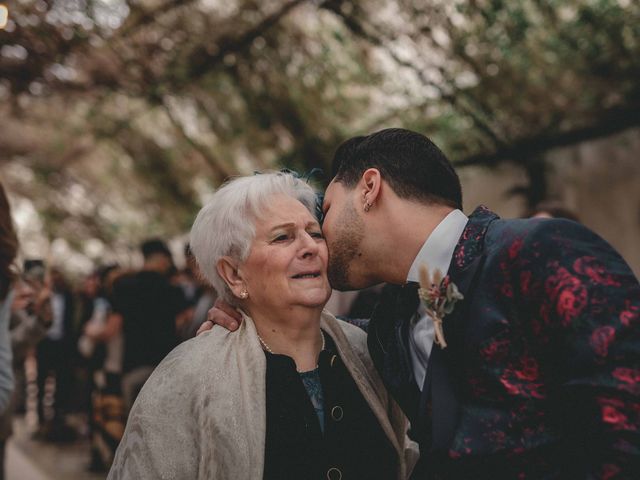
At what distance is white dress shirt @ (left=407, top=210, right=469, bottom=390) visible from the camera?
2033 millimetres

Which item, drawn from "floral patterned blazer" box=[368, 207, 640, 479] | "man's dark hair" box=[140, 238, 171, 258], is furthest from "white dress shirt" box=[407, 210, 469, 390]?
"man's dark hair" box=[140, 238, 171, 258]

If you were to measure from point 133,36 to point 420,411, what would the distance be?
6480 millimetres

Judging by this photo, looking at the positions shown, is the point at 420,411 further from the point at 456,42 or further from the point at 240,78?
the point at 240,78

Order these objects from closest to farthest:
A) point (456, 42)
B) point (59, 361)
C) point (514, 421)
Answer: point (514, 421)
point (456, 42)
point (59, 361)

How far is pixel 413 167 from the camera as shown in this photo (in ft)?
6.94

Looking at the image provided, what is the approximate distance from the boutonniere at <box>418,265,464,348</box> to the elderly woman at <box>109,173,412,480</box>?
52 centimetres

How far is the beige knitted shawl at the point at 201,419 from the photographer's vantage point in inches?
78.2

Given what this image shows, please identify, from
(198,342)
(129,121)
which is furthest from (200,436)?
(129,121)

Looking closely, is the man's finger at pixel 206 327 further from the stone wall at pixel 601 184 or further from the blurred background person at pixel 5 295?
the stone wall at pixel 601 184

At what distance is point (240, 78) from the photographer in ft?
27.0

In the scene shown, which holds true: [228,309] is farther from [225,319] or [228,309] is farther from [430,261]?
[430,261]

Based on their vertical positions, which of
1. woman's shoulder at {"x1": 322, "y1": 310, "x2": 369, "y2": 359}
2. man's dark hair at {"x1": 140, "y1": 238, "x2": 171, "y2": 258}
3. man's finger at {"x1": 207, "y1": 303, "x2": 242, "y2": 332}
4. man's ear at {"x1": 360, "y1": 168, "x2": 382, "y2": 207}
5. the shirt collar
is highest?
man's ear at {"x1": 360, "y1": 168, "x2": 382, "y2": 207}

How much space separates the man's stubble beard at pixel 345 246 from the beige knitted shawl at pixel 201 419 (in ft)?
1.15

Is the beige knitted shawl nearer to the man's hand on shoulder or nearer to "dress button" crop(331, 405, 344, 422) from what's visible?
the man's hand on shoulder
